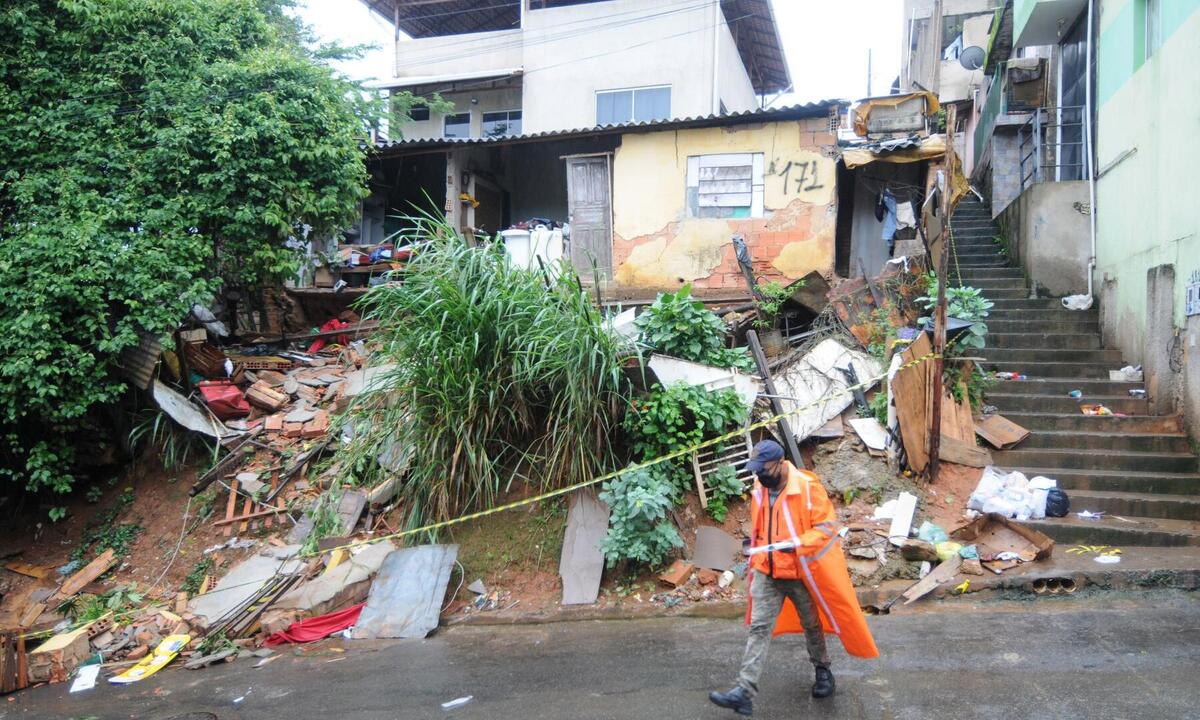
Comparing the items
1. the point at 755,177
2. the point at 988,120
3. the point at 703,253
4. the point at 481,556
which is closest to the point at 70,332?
the point at 481,556

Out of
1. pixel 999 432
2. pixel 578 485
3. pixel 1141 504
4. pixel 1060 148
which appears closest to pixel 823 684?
pixel 578 485

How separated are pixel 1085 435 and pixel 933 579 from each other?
328 cm

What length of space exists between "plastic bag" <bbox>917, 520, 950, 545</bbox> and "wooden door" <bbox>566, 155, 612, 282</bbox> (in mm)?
7219

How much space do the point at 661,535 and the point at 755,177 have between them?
7.35 m

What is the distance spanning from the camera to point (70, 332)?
A: 8.73 metres

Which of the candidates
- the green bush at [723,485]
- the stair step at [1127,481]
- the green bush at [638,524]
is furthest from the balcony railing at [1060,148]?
the green bush at [638,524]

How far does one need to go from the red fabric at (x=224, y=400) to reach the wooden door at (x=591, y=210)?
587cm

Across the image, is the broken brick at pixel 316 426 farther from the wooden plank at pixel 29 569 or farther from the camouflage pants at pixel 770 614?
the camouflage pants at pixel 770 614

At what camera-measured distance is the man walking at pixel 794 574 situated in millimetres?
4211

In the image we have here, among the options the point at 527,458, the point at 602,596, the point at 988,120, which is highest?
the point at 988,120

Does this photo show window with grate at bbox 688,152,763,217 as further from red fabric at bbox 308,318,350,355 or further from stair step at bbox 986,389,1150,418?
red fabric at bbox 308,318,350,355

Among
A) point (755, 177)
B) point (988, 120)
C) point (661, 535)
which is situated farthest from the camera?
point (988, 120)

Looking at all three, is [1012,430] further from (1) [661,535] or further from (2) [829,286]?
(1) [661,535]

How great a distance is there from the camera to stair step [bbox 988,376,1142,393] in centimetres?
899
